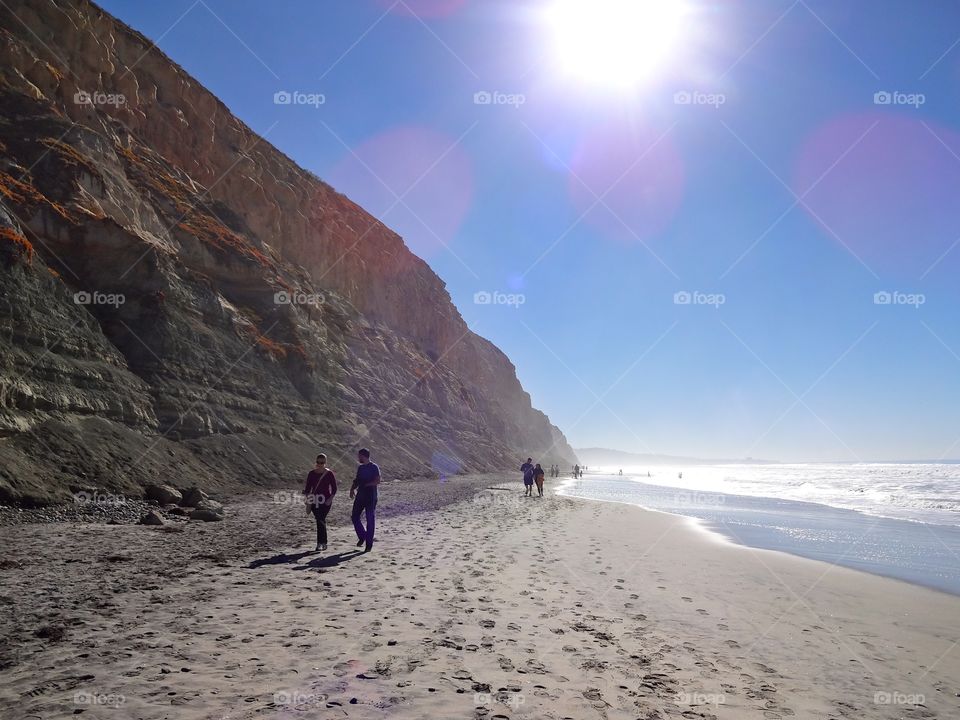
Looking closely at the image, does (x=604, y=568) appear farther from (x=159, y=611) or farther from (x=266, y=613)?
(x=159, y=611)

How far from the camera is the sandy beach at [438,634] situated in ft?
14.7

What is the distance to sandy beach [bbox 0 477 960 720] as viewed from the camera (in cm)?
447

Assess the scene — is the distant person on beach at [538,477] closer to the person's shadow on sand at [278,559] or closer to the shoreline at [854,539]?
the shoreline at [854,539]

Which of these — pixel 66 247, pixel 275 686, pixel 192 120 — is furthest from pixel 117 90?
pixel 275 686

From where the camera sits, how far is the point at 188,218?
32094mm

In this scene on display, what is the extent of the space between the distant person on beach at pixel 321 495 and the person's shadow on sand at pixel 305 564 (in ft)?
1.32

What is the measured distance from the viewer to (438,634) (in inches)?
239

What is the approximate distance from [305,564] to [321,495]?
179 centimetres

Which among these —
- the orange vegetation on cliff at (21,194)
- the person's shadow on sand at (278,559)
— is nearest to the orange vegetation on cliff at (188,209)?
the orange vegetation on cliff at (21,194)

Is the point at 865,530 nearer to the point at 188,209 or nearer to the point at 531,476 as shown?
the point at 531,476

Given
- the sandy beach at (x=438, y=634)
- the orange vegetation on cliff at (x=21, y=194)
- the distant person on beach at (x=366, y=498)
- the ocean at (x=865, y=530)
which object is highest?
the orange vegetation on cliff at (x=21, y=194)

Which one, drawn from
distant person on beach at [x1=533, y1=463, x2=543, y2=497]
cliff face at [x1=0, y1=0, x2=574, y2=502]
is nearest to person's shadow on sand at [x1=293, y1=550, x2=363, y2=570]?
cliff face at [x1=0, y1=0, x2=574, y2=502]

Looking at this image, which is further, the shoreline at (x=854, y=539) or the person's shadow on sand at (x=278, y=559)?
the shoreline at (x=854, y=539)

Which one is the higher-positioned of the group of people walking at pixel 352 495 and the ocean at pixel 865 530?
the group of people walking at pixel 352 495
